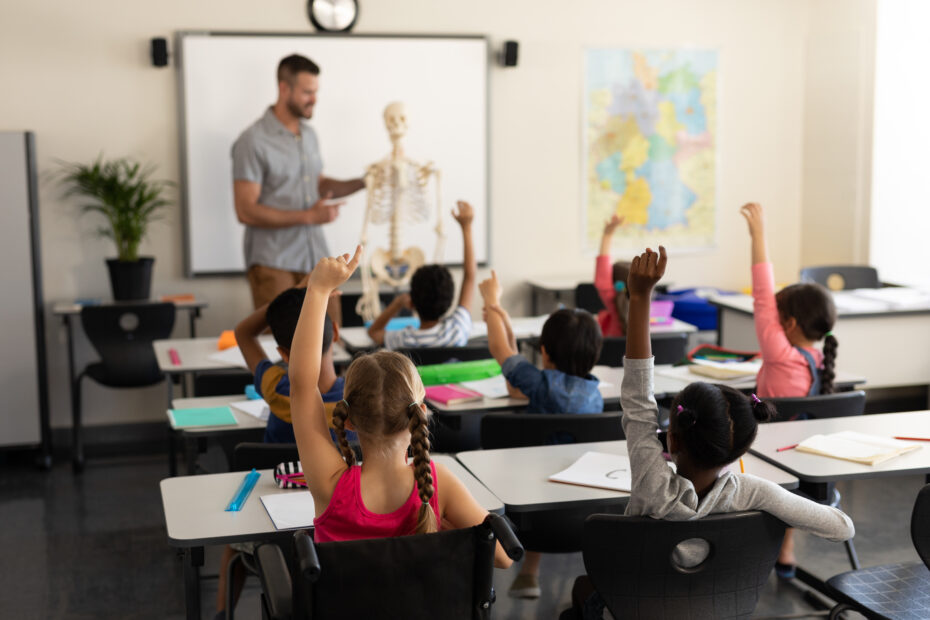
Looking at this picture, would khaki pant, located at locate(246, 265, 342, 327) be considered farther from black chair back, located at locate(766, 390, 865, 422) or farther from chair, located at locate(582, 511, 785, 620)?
chair, located at locate(582, 511, 785, 620)

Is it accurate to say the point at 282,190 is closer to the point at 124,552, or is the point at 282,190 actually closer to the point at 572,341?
the point at 124,552

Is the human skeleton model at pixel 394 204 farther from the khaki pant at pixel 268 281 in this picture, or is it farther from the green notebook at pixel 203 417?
the green notebook at pixel 203 417

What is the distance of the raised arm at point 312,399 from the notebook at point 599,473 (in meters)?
0.69

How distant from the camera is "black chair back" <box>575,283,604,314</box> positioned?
5.66 metres

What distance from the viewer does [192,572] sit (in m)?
2.19

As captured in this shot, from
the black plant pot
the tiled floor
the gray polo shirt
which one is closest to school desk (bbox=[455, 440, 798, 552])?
the tiled floor

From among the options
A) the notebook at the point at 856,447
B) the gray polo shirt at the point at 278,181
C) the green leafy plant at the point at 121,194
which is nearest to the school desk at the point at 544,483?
the notebook at the point at 856,447

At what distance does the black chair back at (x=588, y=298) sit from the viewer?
18.6 ft

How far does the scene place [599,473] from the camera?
2.49 meters

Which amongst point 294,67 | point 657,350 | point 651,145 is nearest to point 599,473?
point 657,350

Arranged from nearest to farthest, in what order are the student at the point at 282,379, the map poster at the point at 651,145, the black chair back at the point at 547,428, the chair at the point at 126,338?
the student at the point at 282,379 → the black chair back at the point at 547,428 → the chair at the point at 126,338 → the map poster at the point at 651,145

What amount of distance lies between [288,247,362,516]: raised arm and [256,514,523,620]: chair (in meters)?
0.19

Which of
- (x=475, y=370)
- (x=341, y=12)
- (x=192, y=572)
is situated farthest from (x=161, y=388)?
(x=192, y=572)

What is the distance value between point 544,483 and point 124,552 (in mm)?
2281
